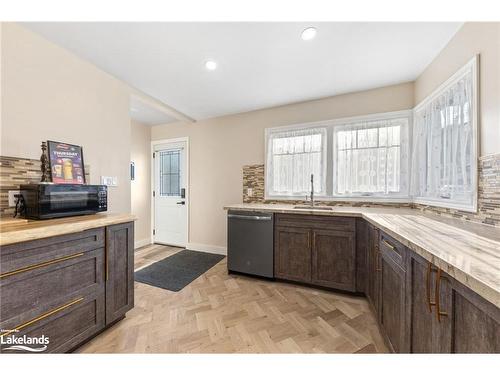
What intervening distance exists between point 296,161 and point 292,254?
1384mm

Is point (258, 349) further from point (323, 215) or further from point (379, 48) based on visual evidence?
point (379, 48)

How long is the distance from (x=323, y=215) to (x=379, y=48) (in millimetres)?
1701

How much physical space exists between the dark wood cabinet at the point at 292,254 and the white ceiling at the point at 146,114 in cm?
270

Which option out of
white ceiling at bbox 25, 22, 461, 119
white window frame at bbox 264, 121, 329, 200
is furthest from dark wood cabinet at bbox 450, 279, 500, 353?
white window frame at bbox 264, 121, 329, 200

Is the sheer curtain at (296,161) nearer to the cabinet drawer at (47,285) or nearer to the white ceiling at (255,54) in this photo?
the white ceiling at (255,54)

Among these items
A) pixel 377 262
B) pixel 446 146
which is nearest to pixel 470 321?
pixel 377 262

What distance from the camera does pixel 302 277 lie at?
237 cm

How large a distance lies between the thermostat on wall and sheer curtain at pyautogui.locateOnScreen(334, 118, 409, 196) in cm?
286

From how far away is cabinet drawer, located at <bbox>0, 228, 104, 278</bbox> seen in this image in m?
1.06

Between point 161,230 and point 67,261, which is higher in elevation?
point 67,261

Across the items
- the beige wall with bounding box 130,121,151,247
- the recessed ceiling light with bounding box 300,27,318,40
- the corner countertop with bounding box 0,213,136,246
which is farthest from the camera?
the beige wall with bounding box 130,121,151,247

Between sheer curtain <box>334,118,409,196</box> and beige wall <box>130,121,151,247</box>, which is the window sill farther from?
beige wall <box>130,121,151,247</box>
